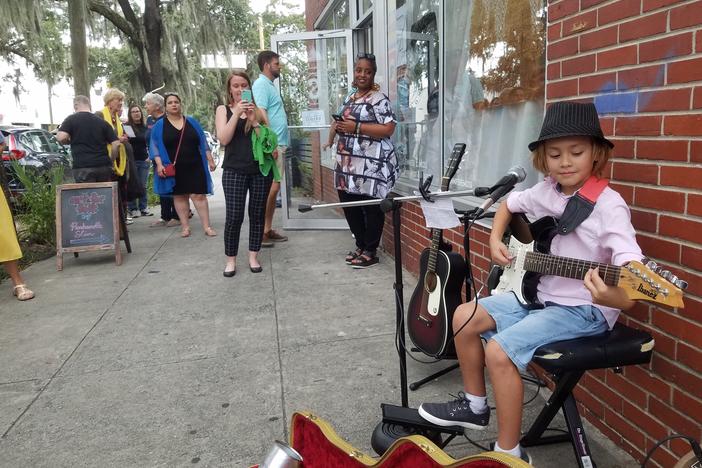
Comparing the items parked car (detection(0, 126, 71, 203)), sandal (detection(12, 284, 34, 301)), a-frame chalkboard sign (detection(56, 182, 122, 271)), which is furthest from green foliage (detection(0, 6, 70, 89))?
sandal (detection(12, 284, 34, 301))

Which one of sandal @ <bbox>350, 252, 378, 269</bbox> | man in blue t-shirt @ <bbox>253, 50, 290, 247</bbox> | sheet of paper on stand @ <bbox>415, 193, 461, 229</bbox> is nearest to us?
sheet of paper on stand @ <bbox>415, 193, 461, 229</bbox>

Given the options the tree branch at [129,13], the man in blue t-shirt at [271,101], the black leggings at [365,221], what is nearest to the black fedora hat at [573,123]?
the black leggings at [365,221]

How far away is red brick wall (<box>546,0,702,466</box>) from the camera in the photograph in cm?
179

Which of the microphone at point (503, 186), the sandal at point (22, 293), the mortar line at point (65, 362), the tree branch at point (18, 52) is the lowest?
the mortar line at point (65, 362)

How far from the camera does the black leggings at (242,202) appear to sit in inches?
189

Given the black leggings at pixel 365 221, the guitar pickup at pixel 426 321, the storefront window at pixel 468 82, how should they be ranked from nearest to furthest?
the guitar pickup at pixel 426 321
the storefront window at pixel 468 82
the black leggings at pixel 365 221

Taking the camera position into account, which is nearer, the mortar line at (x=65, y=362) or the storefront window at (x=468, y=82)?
the mortar line at (x=65, y=362)

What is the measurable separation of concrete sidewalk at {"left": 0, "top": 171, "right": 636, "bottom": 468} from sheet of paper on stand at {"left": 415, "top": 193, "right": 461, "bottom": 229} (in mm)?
968

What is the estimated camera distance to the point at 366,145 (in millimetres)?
4703

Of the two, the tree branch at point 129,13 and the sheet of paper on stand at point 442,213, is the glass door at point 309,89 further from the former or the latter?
the tree branch at point 129,13

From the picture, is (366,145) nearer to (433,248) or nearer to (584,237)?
(433,248)

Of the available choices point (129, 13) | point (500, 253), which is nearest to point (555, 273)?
point (500, 253)

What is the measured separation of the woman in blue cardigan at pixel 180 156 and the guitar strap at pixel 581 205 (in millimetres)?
5465

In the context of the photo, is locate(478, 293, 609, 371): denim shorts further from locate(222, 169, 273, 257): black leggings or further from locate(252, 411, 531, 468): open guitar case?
locate(222, 169, 273, 257): black leggings
